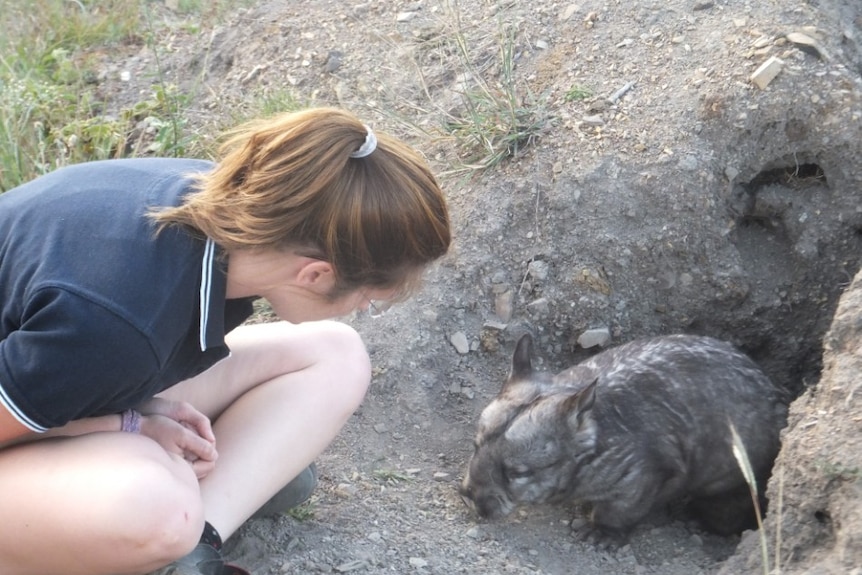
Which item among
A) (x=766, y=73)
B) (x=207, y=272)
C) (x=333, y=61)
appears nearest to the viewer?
(x=207, y=272)

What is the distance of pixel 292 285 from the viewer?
2.90m

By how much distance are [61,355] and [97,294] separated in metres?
0.17

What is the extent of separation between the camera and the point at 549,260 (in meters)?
4.73

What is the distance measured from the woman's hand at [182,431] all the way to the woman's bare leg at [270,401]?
13 cm

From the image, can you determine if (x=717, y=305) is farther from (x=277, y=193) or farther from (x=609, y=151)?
(x=277, y=193)

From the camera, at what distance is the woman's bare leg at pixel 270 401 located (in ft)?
10.8

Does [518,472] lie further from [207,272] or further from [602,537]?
[207,272]

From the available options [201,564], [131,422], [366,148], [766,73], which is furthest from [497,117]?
[201,564]

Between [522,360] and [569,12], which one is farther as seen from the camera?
[569,12]

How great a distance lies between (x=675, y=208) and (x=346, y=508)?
2.01 metres

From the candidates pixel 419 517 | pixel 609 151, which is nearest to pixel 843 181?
pixel 609 151

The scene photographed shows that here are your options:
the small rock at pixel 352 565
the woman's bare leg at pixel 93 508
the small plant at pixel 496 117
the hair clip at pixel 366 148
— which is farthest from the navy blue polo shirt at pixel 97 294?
the small plant at pixel 496 117

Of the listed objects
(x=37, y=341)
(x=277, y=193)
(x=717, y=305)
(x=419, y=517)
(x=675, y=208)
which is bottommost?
(x=419, y=517)

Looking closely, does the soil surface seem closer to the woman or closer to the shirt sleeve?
the woman
